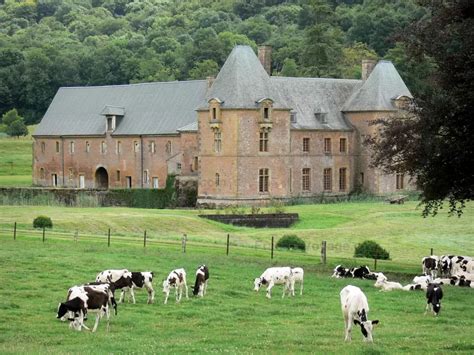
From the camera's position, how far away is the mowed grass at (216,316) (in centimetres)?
2238

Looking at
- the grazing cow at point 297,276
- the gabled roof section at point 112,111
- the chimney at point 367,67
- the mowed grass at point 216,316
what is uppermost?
the chimney at point 367,67

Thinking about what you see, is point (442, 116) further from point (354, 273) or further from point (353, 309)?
point (353, 309)

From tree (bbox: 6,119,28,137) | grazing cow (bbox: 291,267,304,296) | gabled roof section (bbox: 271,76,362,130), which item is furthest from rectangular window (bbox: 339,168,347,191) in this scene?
grazing cow (bbox: 291,267,304,296)

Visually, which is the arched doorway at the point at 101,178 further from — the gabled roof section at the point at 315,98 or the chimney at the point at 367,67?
the chimney at the point at 367,67

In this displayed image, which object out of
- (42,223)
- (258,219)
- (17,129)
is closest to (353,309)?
(42,223)

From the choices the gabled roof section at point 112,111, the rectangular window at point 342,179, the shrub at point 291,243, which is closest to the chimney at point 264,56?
the rectangular window at point 342,179

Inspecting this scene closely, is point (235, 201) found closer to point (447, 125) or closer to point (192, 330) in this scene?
point (447, 125)

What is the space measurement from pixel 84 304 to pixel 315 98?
62.2m

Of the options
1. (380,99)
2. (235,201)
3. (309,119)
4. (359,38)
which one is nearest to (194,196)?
(235,201)

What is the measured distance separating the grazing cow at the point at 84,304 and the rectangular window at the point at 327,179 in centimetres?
5997

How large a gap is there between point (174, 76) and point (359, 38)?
3778cm

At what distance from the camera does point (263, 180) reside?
3086 inches

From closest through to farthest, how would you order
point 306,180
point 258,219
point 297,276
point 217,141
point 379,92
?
point 297,276 < point 258,219 < point 217,141 < point 306,180 < point 379,92

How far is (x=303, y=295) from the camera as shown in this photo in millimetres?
31828
